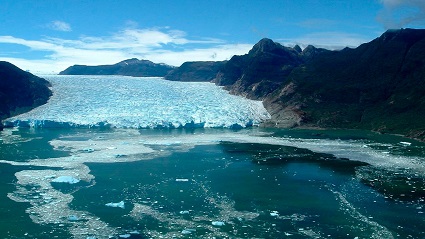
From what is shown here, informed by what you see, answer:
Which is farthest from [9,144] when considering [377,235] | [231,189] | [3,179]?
[377,235]

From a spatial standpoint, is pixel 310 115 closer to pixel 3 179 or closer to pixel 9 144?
pixel 9 144

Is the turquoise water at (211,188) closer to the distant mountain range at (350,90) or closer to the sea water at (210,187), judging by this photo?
the sea water at (210,187)

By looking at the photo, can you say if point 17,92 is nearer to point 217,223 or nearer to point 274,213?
point 217,223

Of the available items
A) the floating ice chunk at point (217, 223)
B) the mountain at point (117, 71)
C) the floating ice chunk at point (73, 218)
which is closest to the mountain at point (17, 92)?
the floating ice chunk at point (73, 218)

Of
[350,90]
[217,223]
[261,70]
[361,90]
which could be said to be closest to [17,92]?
[261,70]

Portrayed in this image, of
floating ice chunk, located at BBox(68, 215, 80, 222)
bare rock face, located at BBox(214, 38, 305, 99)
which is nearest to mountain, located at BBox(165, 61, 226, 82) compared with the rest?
bare rock face, located at BBox(214, 38, 305, 99)

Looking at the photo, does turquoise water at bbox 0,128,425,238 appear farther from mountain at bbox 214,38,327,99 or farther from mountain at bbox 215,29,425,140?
mountain at bbox 214,38,327,99
